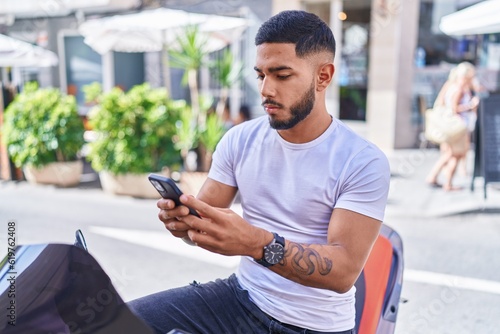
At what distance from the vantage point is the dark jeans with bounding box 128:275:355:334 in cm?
→ 176

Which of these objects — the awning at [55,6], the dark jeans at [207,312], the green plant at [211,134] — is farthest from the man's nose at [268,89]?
the awning at [55,6]

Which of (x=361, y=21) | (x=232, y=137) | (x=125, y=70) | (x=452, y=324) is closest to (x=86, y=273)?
(x=232, y=137)

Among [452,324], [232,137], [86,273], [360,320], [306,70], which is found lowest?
[452,324]

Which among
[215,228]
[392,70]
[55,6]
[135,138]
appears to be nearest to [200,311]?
[215,228]

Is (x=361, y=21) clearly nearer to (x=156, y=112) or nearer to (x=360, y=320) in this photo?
(x=156, y=112)

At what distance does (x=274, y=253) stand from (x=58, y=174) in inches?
281

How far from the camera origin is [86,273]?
123 cm

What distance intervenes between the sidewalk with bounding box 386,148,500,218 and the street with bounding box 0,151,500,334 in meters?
0.01

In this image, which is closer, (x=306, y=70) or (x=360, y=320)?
(x=306, y=70)

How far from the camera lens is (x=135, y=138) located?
23.4 ft

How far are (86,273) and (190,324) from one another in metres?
0.68

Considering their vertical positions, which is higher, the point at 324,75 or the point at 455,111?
the point at 324,75

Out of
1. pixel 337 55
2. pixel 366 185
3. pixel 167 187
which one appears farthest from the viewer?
pixel 337 55

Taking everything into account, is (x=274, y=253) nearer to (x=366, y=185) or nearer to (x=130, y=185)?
(x=366, y=185)
